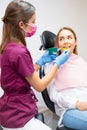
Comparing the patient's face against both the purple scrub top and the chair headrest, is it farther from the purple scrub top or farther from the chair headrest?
the purple scrub top

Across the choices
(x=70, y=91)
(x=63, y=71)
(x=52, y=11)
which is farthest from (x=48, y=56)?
(x=52, y=11)

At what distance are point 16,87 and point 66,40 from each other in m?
0.87

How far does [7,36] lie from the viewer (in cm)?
142

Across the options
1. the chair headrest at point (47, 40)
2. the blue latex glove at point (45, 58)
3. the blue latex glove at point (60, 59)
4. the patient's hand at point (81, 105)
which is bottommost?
the patient's hand at point (81, 105)

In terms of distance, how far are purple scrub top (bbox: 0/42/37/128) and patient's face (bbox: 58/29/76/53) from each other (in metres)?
0.76

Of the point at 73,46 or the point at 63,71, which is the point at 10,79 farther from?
the point at 73,46

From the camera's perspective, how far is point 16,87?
1.41 m

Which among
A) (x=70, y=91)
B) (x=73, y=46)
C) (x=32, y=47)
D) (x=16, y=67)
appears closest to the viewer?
(x=16, y=67)

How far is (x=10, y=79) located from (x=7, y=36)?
252 mm

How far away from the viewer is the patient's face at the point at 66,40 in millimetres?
2121

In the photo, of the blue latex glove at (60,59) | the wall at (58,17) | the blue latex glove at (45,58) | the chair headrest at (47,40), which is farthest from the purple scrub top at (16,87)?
the wall at (58,17)

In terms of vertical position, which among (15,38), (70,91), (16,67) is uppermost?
(15,38)

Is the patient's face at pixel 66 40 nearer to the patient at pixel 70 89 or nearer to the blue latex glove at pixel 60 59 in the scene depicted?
the patient at pixel 70 89

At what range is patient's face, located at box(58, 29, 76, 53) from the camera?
2.12m
